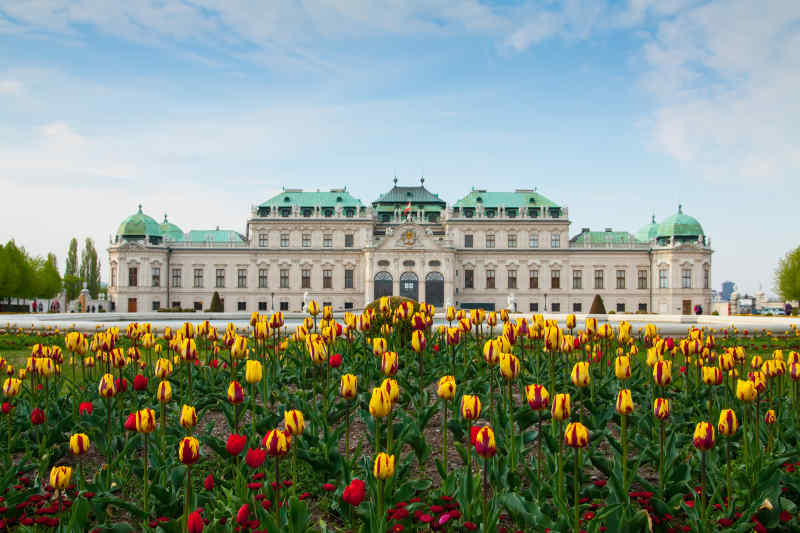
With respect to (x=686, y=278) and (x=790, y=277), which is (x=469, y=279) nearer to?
(x=686, y=278)

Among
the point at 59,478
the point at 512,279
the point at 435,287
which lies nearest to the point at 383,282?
the point at 435,287

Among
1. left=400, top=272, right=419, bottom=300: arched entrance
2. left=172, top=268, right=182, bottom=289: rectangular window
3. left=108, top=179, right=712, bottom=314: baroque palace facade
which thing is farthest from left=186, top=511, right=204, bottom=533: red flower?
left=172, top=268, right=182, bottom=289: rectangular window

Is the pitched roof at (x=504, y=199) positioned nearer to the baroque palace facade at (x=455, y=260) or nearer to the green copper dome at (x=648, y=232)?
the baroque palace facade at (x=455, y=260)

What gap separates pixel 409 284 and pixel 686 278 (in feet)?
92.1

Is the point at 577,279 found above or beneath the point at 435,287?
above

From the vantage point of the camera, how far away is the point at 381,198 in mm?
65625

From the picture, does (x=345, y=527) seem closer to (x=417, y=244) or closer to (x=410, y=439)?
(x=410, y=439)

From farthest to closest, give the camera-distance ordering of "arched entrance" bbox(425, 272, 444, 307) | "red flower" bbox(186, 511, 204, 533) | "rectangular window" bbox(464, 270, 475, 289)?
"rectangular window" bbox(464, 270, 475, 289)
"arched entrance" bbox(425, 272, 444, 307)
"red flower" bbox(186, 511, 204, 533)

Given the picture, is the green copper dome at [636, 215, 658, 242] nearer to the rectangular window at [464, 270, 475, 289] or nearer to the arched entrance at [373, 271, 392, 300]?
the rectangular window at [464, 270, 475, 289]

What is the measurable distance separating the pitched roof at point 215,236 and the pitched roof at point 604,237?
118 feet

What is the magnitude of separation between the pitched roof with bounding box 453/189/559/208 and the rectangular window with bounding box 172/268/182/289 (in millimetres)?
29709

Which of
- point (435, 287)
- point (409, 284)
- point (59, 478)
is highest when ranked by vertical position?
point (409, 284)

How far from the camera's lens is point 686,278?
5888cm

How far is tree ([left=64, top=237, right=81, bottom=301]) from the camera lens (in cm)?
7388
